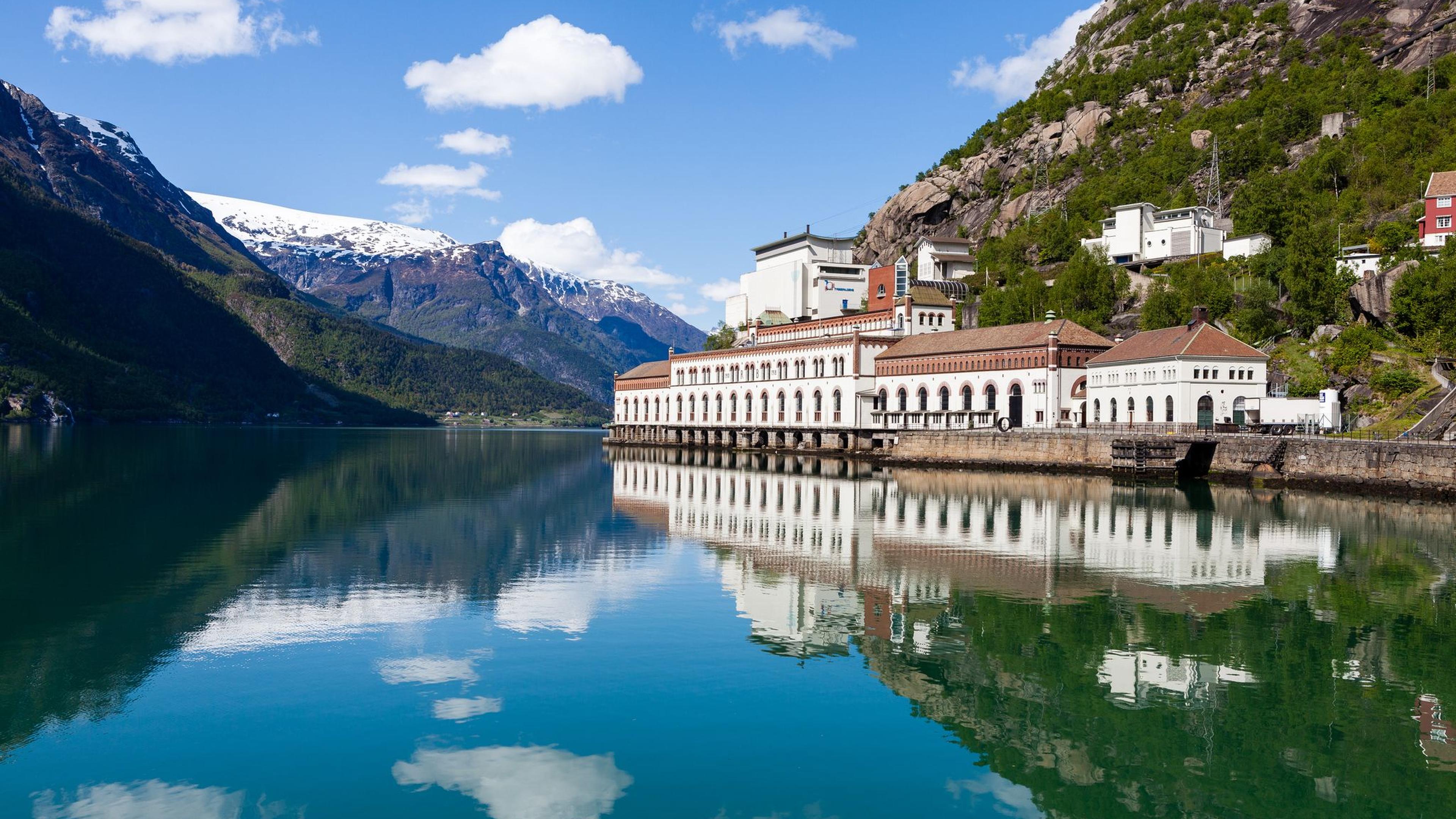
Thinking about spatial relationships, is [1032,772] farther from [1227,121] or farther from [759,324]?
[1227,121]

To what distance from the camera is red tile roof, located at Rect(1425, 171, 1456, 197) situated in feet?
268

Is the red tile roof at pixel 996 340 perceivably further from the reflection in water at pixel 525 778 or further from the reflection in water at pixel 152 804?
the reflection in water at pixel 152 804

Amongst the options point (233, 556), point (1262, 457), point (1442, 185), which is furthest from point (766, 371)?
point (233, 556)

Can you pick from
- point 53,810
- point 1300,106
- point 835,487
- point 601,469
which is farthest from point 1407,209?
point 53,810

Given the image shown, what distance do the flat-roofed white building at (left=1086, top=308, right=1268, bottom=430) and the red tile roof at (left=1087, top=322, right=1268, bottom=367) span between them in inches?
1.9

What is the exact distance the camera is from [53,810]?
13.7 metres

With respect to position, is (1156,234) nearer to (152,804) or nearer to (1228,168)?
(1228,168)

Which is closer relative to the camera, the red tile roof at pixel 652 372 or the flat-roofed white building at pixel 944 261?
the flat-roofed white building at pixel 944 261

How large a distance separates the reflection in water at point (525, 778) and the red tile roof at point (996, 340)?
7076cm

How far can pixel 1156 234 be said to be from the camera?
356 ft

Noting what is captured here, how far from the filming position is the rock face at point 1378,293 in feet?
249

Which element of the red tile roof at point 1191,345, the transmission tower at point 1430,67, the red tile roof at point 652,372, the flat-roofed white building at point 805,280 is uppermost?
the transmission tower at point 1430,67

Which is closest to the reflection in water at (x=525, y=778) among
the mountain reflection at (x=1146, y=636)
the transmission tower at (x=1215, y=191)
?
the mountain reflection at (x=1146, y=636)

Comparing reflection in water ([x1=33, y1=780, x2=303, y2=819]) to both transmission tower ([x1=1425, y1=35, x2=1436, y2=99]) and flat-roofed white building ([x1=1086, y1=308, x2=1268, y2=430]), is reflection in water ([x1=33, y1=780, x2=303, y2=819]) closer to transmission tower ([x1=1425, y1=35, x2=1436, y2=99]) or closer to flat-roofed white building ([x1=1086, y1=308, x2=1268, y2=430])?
flat-roofed white building ([x1=1086, y1=308, x2=1268, y2=430])
